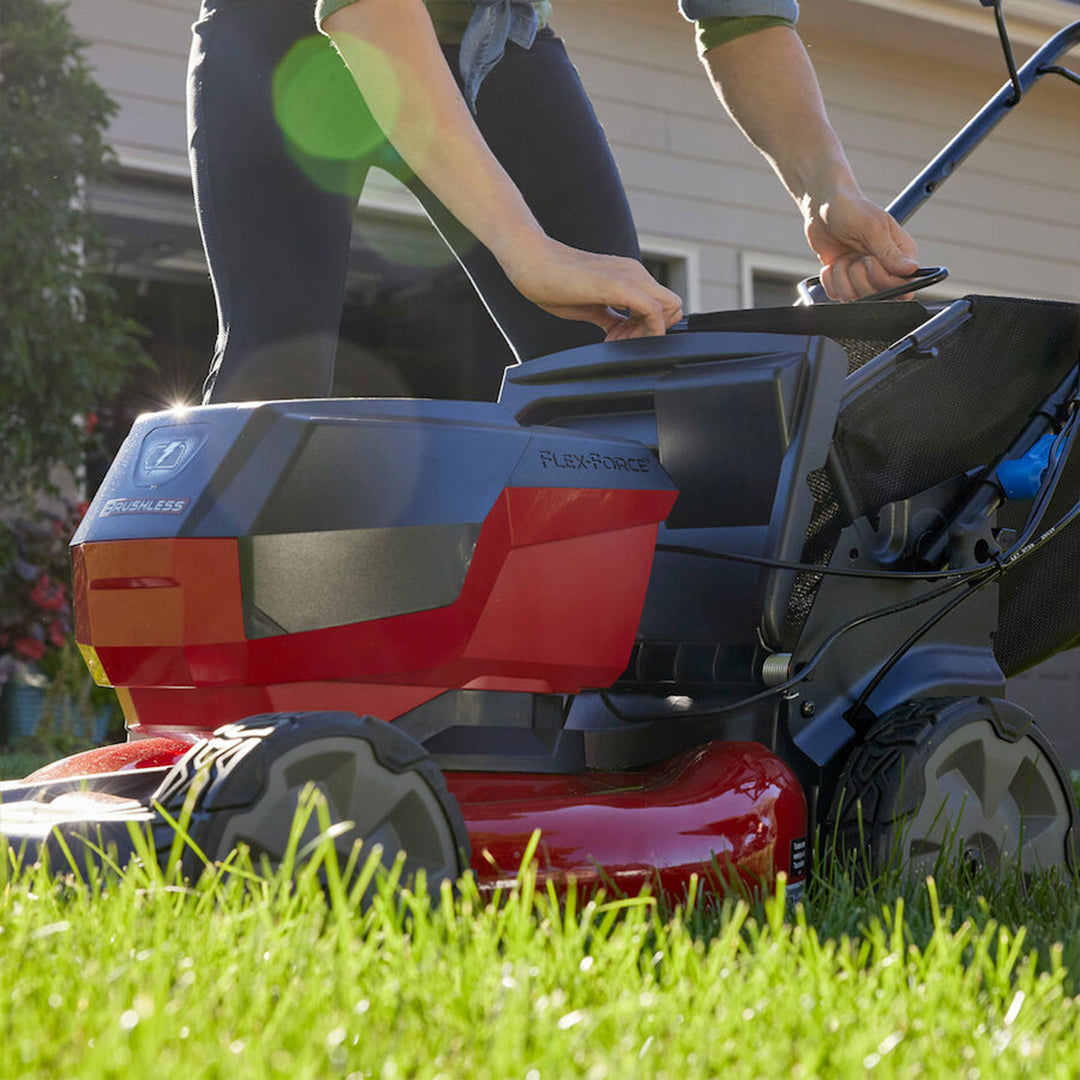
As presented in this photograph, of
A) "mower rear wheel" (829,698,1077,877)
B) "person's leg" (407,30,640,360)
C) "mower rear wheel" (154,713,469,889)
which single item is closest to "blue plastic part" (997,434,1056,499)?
"mower rear wheel" (829,698,1077,877)

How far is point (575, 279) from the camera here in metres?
1.66

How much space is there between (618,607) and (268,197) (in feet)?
2.19

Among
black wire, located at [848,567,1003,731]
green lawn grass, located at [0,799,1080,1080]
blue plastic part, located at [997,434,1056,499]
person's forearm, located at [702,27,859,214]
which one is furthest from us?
person's forearm, located at [702,27,859,214]

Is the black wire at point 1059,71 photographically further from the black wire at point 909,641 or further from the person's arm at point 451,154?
the person's arm at point 451,154

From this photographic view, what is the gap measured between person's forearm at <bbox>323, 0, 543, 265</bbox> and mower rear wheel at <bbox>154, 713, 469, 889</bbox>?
662 millimetres

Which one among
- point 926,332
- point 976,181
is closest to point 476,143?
point 926,332

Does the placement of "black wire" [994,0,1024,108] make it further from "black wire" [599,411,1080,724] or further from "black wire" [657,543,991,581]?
"black wire" [657,543,991,581]

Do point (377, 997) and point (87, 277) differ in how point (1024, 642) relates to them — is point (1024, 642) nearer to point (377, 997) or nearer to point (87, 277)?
point (377, 997)

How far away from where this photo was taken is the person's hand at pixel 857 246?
6.88 feet

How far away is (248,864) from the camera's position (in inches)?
46.1

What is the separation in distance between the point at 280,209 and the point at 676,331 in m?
0.50

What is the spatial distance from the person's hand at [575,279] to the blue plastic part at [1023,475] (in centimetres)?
49

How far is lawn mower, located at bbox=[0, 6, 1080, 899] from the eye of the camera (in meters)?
1.42

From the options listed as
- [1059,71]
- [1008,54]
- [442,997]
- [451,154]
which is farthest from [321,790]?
[1059,71]
